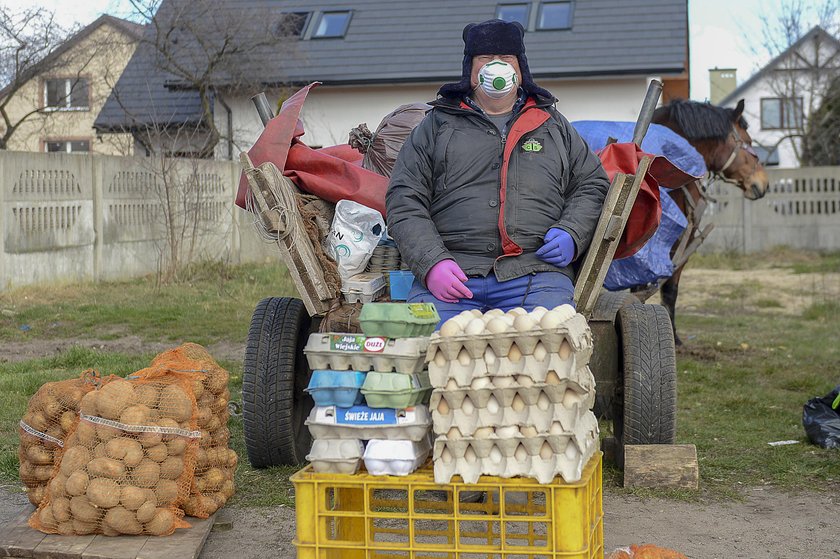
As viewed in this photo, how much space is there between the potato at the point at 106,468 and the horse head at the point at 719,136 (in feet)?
22.3

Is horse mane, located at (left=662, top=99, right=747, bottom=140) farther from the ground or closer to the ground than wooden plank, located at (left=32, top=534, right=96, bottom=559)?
farther from the ground

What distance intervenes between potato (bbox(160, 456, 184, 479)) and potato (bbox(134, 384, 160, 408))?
0.73 ft

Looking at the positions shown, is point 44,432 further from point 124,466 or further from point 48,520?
point 124,466

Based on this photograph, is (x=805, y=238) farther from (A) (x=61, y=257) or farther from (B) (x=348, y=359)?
(B) (x=348, y=359)

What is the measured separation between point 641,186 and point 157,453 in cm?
232

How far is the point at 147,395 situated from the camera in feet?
14.6

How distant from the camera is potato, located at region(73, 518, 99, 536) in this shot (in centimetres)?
431

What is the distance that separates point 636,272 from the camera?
816 centimetres

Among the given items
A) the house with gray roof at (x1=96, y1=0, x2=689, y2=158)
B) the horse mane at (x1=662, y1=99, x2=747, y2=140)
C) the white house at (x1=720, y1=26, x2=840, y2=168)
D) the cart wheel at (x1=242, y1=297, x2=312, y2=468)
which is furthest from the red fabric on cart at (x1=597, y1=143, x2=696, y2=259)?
the white house at (x1=720, y1=26, x2=840, y2=168)

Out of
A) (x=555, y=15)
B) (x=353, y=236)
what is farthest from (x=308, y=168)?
(x=555, y=15)

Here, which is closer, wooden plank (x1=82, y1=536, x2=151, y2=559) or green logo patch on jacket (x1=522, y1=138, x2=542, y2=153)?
wooden plank (x1=82, y1=536, x2=151, y2=559)

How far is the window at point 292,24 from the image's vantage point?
24953 millimetres

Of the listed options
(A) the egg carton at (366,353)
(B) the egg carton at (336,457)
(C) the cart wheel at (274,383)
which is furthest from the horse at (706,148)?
(B) the egg carton at (336,457)

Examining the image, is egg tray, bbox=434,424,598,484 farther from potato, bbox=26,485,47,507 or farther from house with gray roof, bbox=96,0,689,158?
house with gray roof, bbox=96,0,689,158
